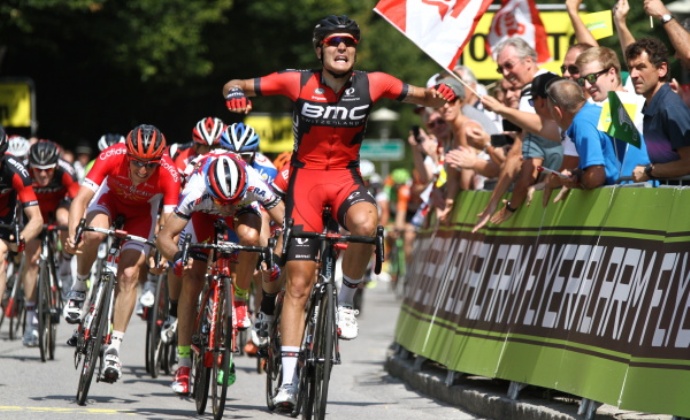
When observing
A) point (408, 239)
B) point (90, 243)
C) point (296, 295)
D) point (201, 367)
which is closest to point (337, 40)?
point (296, 295)

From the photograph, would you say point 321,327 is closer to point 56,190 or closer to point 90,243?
point 90,243

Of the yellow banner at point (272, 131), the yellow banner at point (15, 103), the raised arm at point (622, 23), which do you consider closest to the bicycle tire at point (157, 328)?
the raised arm at point (622, 23)

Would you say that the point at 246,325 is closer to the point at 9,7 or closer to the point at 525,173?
the point at 525,173

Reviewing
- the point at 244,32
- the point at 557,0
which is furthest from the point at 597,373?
the point at 244,32

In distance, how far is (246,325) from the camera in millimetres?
11375

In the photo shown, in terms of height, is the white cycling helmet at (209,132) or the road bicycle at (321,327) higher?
the white cycling helmet at (209,132)

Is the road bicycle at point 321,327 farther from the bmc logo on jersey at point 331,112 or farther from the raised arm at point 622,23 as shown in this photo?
the raised arm at point 622,23

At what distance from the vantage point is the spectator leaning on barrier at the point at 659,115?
895 centimetres

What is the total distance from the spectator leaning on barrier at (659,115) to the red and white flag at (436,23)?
3.22 m

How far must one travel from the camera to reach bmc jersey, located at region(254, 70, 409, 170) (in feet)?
31.4

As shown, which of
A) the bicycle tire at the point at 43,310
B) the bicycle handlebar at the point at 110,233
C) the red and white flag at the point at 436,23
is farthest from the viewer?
the bicycle tire at the point at 43,310

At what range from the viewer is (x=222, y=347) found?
33.0 feet

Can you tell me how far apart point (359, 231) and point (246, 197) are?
4.90 feet

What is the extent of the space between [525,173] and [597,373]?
8.39 ft
